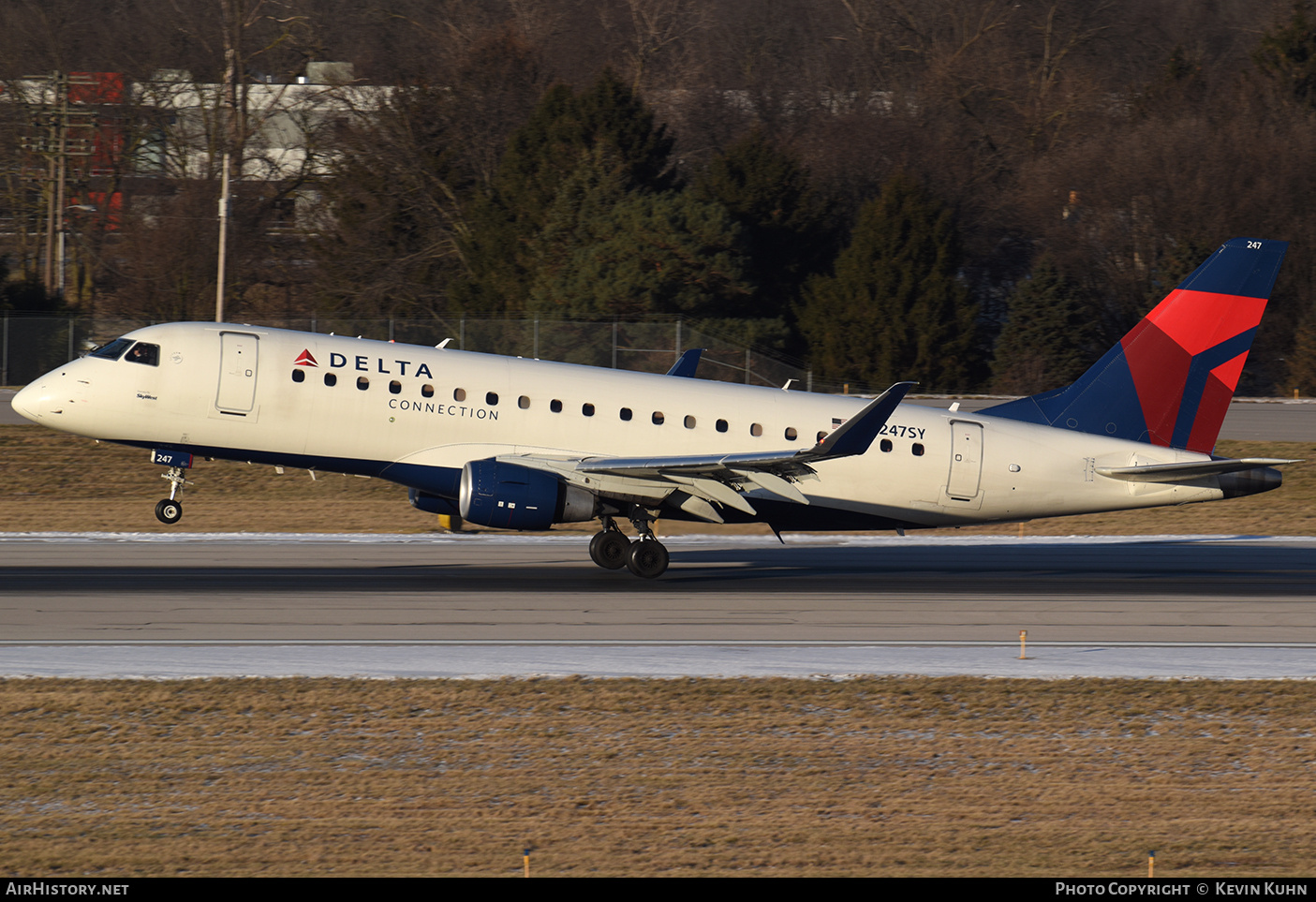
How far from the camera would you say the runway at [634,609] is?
55.7 feet

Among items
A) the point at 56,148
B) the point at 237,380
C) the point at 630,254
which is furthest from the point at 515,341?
the point at 56,148

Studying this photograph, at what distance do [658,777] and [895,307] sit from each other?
1861 inches

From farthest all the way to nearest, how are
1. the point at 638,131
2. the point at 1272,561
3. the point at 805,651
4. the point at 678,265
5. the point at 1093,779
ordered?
the point at 638,131 < the point at 678,265 < the point at 1272,561 < the point at 805,651 < the point at 1093,779

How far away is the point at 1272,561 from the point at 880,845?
21089 millimetres

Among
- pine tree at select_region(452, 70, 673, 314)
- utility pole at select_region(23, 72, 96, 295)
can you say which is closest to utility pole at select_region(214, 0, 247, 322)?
utility pole at select_region(23, 72, 96, 295)

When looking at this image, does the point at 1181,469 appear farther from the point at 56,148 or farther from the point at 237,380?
the point at 56,148

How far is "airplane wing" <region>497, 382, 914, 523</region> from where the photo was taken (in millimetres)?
21922

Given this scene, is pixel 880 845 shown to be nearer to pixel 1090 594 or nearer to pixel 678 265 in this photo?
pixel 1090 594

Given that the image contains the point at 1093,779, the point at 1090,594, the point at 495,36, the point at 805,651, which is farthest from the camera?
the point at 495,36

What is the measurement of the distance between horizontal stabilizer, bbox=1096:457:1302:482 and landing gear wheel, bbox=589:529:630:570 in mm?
9040

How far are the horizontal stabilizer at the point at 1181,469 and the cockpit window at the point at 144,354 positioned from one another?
17.1 metres

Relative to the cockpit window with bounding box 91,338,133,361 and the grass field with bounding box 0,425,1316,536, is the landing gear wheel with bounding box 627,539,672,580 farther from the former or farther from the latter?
the cockpit window with bounding box 91,338,133,361
